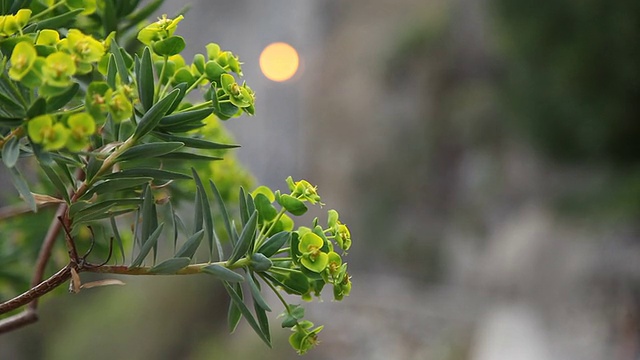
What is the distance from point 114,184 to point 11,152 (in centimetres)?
7

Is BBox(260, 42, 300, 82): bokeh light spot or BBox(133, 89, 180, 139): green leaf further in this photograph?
BBox(260, 42, 300, 82): bokeh light spot

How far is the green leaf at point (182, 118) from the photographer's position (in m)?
0.38

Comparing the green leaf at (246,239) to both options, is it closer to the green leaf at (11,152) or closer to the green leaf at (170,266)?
the green leaf at (170,266)

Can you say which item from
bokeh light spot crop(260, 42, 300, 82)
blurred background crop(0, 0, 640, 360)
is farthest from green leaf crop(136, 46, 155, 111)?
blurred background crop(0, 0, 640, 360)

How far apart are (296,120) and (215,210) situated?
354 cm

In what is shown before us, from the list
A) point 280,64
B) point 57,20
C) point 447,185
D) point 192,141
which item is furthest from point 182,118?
point 447,185

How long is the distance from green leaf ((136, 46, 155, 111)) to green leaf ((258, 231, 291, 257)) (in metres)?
0.10

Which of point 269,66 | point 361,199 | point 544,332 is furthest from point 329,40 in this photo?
point 269,66

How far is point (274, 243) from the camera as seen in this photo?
1.32ft

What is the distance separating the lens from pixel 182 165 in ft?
2.31

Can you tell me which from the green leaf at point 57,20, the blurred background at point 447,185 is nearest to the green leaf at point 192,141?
the green leaf at point 57,20

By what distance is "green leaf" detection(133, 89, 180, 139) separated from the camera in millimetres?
359

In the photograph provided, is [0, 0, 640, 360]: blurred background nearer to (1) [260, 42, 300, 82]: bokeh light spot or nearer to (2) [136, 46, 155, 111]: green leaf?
(1) [260, 42, 300, 82]: bokeh light spot

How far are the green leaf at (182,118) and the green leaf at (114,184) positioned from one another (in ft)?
0.12
